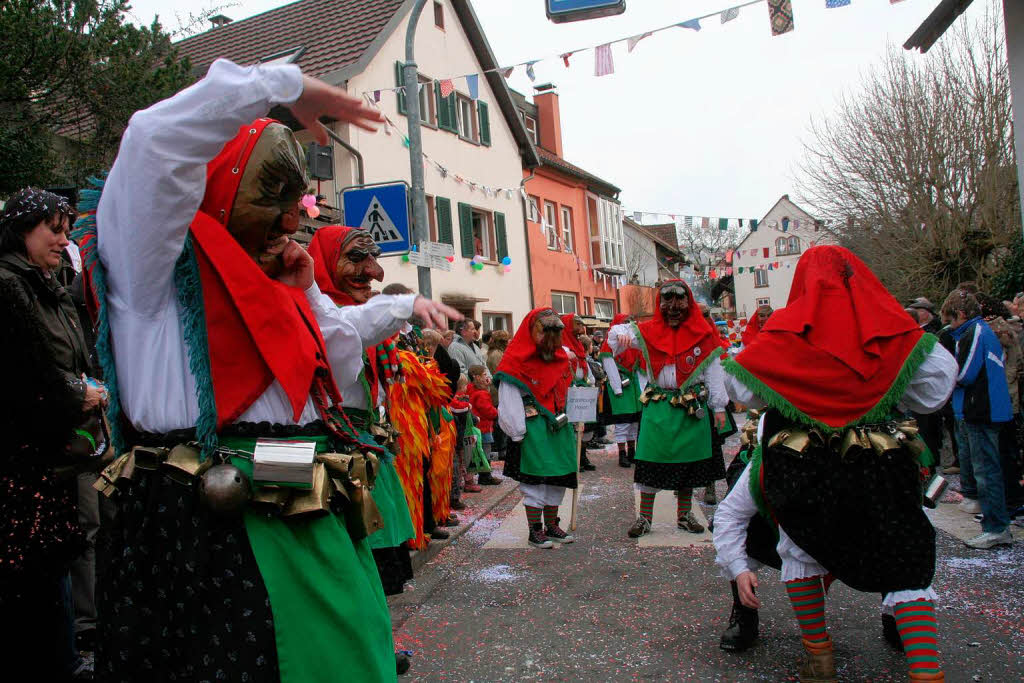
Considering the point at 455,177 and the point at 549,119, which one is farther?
the point at 549,119

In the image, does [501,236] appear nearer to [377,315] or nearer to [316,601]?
[377,315]

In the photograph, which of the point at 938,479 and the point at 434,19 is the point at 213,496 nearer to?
the point at 938,479

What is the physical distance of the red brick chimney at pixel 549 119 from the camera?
3020 cm

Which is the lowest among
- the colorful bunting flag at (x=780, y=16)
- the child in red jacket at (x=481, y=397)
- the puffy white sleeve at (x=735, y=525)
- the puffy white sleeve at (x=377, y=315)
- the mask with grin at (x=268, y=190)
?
the puffy white sleeve at (x=735, y=525)

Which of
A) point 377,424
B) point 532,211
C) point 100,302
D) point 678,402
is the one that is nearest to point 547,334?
point 678,402

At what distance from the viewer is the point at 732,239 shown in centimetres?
5722

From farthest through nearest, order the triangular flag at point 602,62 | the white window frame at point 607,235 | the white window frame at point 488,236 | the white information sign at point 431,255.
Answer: the white window frame at point 607,235, the white window frame at point 488,236, the triangular flag at point 602,62, the white information sign at point 431,255

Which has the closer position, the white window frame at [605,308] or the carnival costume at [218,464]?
the carnival costume at [218,464]

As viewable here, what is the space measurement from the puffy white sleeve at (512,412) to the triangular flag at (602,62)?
19.5ft

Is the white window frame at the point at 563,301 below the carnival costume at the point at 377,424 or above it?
above

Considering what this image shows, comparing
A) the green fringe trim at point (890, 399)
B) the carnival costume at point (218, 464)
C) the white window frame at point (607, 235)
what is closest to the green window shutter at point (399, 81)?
the white window frame at point (607, 235)

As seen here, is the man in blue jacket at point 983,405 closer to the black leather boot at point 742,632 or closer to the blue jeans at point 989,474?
the blue jeans at point 989,474

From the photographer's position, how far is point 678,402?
6559 mm

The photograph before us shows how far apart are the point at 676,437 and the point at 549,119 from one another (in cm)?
2544
